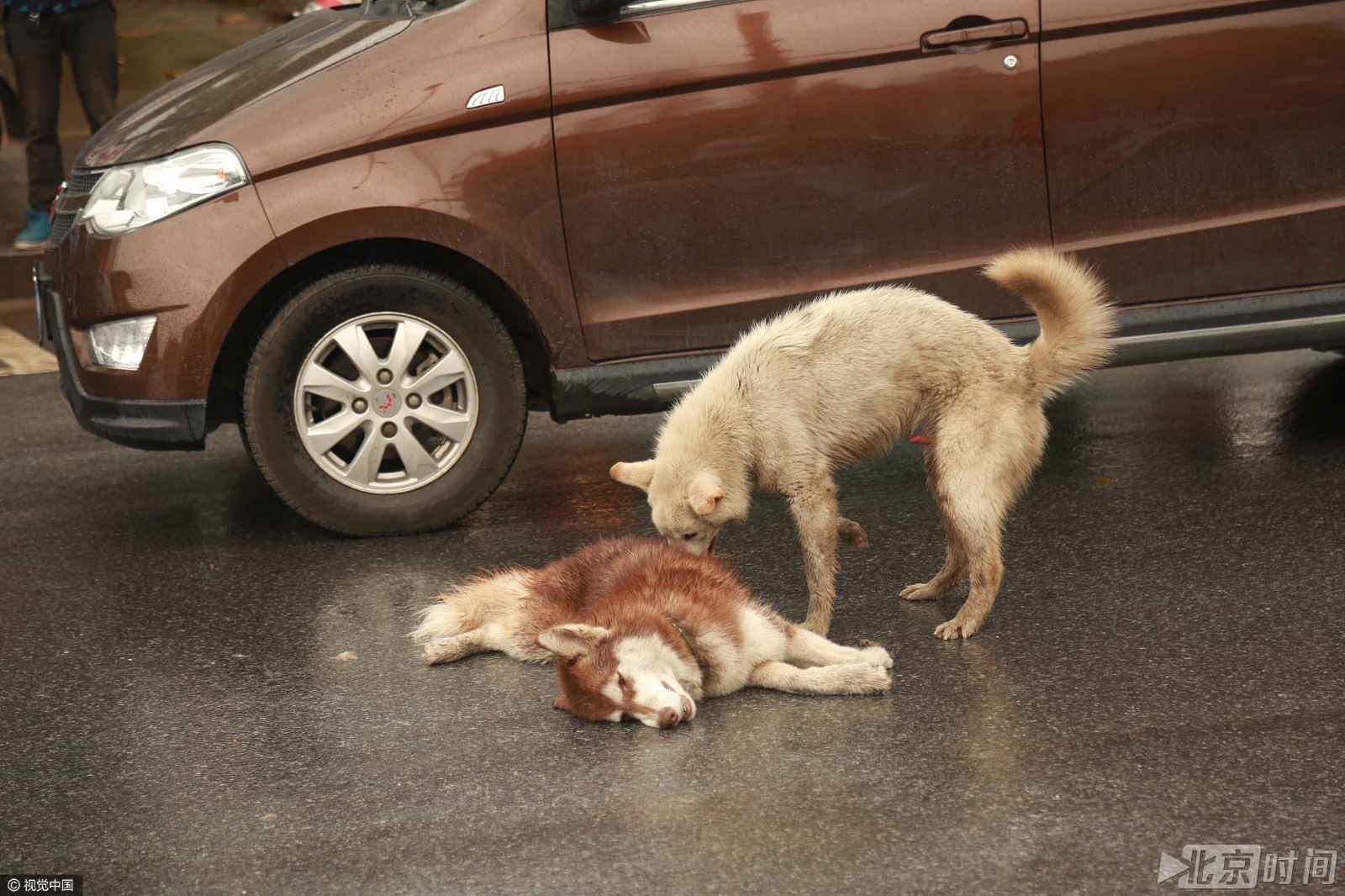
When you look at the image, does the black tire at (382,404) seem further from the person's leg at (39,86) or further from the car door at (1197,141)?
the person's leg at (39,86)

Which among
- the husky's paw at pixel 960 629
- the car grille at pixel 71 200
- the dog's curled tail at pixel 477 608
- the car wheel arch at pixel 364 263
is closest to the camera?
the husky's paw at pixel 960 629

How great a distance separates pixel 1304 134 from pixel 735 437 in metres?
2.51

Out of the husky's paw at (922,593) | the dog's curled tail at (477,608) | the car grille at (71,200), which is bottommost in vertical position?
the husky's paw at (922,593)

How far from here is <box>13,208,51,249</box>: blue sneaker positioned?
9.15m

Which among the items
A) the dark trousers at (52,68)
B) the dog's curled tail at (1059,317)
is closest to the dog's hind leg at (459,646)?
the dog's curled tail at (1059,317)

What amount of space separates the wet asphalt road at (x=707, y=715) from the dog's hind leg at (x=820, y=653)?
4.9 inches

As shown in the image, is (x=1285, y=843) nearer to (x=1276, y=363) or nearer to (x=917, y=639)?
(x=917, y=639)

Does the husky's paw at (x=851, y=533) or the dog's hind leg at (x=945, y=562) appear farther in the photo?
the husky's paw at (x=851, y=533)

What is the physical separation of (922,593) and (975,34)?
1.97 meters

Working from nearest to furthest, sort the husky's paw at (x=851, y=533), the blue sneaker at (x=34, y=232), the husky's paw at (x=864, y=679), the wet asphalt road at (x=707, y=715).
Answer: the wet asphalt road at (x=707, y=715)
the husky's paw at (x=864, y=679)
the husky's paw at (x=851, y=533)
the blue sneaker at (x=34, y=232)

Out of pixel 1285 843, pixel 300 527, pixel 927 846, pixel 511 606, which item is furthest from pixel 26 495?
pixel 1285 843

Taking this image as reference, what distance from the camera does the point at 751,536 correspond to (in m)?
5.29

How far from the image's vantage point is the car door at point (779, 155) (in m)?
5.07

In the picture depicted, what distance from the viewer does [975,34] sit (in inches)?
201
